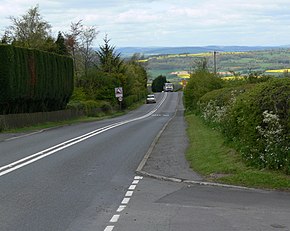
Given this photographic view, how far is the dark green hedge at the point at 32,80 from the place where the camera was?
3512 cm

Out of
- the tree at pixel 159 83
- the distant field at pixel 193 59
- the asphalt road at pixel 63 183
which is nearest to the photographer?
the asphalt road at pixel 63 183

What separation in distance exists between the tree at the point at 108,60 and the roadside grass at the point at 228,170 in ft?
208

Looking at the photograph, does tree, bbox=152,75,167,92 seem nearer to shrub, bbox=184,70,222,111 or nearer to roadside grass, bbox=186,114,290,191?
shrub, bbox=184,70,222,111

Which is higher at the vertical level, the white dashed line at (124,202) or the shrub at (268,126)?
the shrub at (268,126)

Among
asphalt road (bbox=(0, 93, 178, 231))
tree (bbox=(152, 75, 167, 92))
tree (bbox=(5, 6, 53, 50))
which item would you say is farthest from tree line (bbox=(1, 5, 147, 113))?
tree (bbox=(152, 75, 167, 92))

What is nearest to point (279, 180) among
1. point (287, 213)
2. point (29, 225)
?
point (287, 213)

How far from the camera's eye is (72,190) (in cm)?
1149

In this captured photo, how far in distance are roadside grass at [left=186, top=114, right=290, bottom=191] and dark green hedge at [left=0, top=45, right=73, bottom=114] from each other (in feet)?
64.7

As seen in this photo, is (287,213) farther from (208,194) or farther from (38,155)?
(38,155)

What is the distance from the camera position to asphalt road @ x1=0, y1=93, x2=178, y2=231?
340 inches

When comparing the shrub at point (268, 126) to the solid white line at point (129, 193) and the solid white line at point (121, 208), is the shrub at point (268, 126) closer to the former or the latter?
the solid white line at point (129, 193)

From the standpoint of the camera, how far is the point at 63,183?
1245 cm

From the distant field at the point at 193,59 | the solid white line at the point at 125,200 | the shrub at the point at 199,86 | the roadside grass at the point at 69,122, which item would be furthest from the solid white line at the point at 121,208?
the distant field at the point at 193,59

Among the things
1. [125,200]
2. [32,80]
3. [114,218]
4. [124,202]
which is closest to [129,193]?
[125,200]
